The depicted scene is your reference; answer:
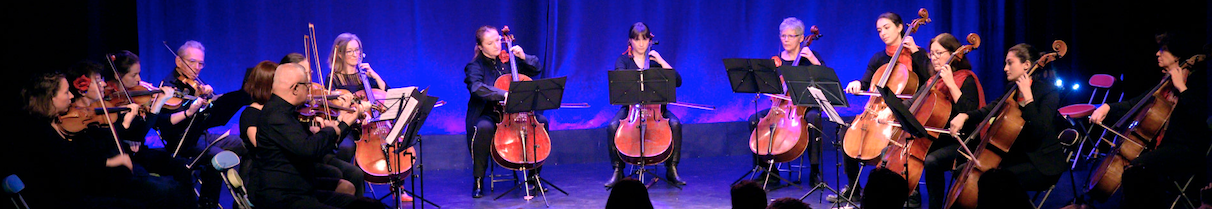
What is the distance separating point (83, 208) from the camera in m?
3.57

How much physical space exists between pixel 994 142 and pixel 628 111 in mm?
2482

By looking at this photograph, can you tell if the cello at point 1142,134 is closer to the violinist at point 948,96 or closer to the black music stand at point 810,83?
the violinist at point 948,96

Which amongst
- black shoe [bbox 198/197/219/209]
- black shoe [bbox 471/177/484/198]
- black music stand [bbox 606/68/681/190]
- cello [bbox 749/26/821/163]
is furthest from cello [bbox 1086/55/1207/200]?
black shoe [bbox 198/197/219/209]

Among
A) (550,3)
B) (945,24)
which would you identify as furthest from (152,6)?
(945,24)

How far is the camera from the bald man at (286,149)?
136 inches

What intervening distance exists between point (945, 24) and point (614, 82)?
414cm

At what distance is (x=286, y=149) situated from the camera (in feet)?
11.4

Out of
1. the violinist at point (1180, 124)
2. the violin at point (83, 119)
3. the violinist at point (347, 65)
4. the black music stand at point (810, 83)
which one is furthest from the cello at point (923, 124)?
the violin at point (83, 119)

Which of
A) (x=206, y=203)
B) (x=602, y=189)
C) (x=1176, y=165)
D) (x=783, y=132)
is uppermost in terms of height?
(x=783, y=132)

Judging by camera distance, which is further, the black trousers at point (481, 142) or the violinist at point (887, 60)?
the black trousers at point (481, 142)

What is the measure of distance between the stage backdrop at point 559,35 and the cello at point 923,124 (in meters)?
3.22

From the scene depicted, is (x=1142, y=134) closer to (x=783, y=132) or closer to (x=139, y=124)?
(x=783, y=132)

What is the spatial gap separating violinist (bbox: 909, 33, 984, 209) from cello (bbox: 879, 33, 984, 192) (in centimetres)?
4

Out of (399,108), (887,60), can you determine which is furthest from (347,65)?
(887,60)
